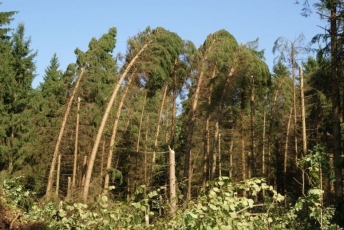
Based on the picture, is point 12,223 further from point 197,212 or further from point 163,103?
point 163,103

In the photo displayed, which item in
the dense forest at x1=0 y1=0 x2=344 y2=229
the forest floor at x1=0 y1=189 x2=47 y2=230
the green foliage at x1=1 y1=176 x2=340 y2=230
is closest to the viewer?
the green foliage at x1=1 y1=176 x2=340 y2=230

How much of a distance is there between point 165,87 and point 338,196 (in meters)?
17.0

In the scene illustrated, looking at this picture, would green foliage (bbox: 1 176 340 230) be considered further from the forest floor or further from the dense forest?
the dense forest

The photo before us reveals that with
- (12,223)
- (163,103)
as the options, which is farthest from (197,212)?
(163,103)

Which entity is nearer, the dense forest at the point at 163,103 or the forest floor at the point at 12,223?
the forest floor at the point at 12,223

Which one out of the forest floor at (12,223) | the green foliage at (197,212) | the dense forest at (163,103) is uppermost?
the dense forest at (163,103)

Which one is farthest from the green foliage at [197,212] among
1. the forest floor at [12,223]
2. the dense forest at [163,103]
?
the dense forest at [163,103]

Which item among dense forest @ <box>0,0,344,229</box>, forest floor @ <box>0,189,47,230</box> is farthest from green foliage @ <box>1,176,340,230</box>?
dense forest @ <box>0,0,344,229</box>

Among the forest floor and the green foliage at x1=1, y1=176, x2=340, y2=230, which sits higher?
the green foliage at x1=1, y1=176, x2=340, y2=230

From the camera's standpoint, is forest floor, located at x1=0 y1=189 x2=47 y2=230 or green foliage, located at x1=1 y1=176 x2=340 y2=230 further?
forest floor, located at x1=0 y1=189 x2=47 y2=230

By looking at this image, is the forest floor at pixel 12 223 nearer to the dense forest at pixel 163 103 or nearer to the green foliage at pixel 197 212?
the green foliage at pixel 197 212

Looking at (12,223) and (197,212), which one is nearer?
(197,212)

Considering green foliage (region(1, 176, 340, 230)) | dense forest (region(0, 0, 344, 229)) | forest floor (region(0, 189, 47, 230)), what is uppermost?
dense forest (region(0, 0, 344, 229))

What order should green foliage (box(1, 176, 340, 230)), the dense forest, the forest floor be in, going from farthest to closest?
the dense forest, the forest floor, green foliage (box(1, 176, 340, 230))
